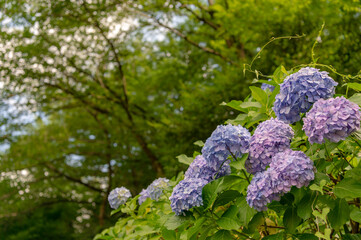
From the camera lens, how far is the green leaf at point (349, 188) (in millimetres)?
1289

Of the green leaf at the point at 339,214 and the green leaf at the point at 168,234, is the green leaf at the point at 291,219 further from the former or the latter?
the green leaf at the point at 168,234

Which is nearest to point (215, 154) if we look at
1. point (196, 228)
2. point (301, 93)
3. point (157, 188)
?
point (196, 228)

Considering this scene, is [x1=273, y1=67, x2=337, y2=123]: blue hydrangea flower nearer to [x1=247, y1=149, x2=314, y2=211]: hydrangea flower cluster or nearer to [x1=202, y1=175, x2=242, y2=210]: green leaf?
[x1=247, y1=149, x2=314, y2=211]: hydrangea flower cluster

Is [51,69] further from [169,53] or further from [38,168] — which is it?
[38,168]

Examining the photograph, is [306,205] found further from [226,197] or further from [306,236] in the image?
[226,197]

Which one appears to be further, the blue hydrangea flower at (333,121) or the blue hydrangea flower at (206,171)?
the blue hydrangea flower at (206,171)

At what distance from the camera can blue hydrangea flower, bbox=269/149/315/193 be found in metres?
1.33

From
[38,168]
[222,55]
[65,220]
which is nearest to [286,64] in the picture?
[222,55]

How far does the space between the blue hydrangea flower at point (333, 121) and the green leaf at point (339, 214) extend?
0.25m

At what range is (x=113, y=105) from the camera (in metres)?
11.8

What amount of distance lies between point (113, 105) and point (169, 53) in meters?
2.34

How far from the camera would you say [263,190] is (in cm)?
138

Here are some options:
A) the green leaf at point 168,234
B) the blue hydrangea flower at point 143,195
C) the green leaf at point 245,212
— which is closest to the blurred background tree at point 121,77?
the blue hydrangea flower at point 143,195

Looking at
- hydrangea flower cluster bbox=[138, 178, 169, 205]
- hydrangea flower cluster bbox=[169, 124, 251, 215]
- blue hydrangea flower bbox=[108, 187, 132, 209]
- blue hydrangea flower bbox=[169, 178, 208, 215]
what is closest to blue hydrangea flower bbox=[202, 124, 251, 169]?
hydrangea flower cluster bbox=[169, 124, 251, 215]
